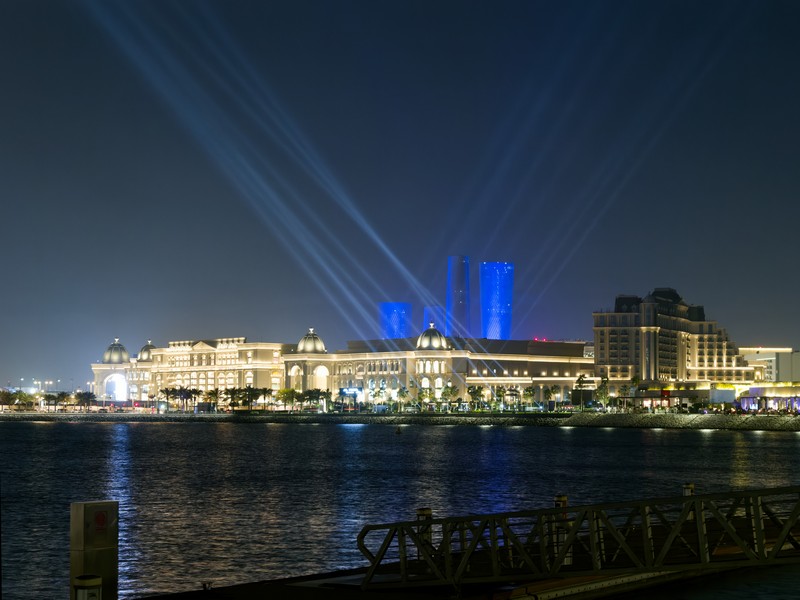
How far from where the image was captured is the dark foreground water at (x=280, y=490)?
1604 inches

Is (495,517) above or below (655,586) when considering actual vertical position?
above

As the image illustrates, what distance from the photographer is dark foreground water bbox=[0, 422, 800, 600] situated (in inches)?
1604

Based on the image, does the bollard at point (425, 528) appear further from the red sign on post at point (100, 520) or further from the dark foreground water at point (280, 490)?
the red sign on post at point (100, 520)

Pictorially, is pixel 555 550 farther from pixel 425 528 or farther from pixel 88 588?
pixel 88 588

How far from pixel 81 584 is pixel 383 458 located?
94928 millimetres

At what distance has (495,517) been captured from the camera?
992 inches

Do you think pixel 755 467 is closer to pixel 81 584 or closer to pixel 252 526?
pixel 252 526

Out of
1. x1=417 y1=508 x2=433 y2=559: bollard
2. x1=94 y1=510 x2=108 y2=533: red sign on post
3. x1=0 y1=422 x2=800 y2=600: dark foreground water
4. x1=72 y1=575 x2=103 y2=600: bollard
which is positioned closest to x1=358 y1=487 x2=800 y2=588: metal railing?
x1=417 y1=508 x2=433 y2=559: bollard


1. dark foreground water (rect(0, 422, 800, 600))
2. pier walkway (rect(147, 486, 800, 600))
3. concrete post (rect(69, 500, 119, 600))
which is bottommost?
dark foreground water (rect(0, 422, 800, 600))

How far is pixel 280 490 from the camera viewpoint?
236 ft

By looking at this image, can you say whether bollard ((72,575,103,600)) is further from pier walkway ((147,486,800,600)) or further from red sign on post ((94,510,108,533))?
pier walkway ((147,486,800,600))

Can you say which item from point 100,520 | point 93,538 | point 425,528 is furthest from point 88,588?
point 425,528

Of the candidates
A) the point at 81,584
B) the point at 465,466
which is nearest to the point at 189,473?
the point at 465,466

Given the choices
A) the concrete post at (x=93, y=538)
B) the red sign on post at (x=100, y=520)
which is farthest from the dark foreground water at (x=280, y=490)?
the red sign on post at (x=100, y=520)
